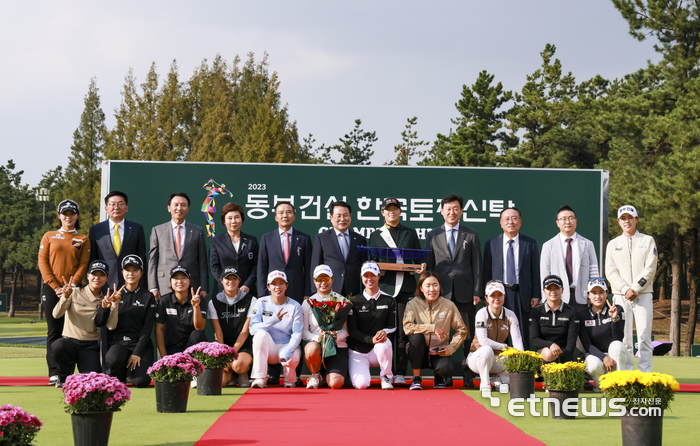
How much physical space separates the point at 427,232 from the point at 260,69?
92.0 feet

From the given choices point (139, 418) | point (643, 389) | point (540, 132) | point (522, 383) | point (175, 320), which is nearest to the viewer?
point (643, 389)

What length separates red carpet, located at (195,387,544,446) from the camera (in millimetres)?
4375

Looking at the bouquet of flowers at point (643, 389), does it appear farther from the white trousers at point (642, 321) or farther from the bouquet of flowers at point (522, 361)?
the white trousers at point (642, 321)

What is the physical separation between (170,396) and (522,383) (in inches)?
118

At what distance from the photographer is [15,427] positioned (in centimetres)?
337

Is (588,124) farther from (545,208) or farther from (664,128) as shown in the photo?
(545,208)

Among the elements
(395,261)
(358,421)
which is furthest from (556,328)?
(358,421)

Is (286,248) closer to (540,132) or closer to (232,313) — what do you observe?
(232,313)

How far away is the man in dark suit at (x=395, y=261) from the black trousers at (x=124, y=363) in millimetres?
2636

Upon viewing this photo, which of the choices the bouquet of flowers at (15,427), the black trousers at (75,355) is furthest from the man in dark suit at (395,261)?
the bouquet of flowers at (15,427)

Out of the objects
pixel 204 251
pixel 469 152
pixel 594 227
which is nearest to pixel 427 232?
pixel 594 227

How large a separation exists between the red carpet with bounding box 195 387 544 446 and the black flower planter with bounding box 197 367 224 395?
291 millimetres

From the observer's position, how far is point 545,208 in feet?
28.7

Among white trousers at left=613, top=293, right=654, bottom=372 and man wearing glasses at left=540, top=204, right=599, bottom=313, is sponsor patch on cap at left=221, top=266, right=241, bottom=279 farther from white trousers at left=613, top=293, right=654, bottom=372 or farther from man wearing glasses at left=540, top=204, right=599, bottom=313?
white trousers at left=613, top=293, right=654, bottom=372
